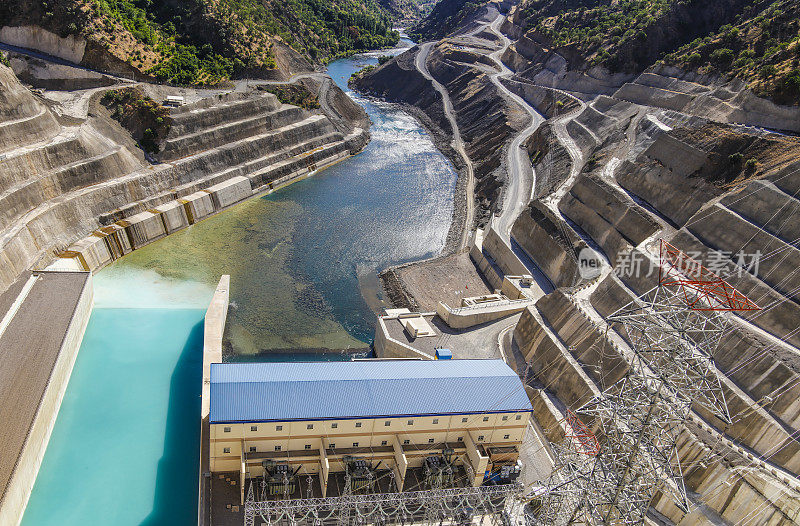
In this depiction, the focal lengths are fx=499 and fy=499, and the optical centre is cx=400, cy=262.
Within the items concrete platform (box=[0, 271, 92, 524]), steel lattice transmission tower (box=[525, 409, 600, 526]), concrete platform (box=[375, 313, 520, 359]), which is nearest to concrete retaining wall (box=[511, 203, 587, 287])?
concrete platform (box=[375, 313, 520, 359])

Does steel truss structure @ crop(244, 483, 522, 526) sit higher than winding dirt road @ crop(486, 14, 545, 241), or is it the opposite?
winding dirt road @ crop(486, 14, 545, 241)

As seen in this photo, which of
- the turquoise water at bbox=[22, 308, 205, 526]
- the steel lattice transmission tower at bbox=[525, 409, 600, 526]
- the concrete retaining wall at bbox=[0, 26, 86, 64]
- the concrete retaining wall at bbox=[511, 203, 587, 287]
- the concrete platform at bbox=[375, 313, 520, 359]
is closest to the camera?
the steel lattice transmission tower at bbox=[525, 409, 600, 526]

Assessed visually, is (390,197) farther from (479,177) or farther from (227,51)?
(227,51)

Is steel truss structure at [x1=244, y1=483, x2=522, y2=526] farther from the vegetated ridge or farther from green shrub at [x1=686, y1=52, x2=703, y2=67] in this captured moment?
green shrub at [x1=686, y1=52, x2=703, y2=67]

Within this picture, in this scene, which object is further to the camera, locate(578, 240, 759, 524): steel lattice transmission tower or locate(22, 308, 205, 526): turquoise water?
locate(22, 308, 205, 526): turquoise water

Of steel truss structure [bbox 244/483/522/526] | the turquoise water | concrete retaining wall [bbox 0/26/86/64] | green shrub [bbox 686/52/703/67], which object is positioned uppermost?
concrete retaining wall [bbox 0/26/86/64]

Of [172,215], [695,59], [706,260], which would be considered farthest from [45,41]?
[695,59]

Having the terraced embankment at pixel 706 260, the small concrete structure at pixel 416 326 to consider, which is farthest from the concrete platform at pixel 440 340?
the terraced embankment at pixel 706 260
